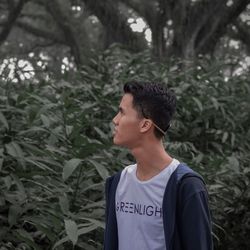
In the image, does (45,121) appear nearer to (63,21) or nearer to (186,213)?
(186,213)

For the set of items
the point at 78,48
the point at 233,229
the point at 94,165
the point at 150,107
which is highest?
the point at 78,48

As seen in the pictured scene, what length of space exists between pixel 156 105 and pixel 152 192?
0.28 meters

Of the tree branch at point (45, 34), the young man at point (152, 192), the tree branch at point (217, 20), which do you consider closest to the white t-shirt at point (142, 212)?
the young man at point (152, 192)

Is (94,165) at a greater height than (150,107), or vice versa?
(150,107)

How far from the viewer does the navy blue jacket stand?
1778 millimetres

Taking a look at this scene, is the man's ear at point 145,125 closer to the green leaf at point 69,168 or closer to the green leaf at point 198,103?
the green leaf at point 69,168

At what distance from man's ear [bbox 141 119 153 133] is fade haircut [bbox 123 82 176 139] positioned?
0.04 ft

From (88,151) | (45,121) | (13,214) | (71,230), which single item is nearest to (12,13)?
(45,121)

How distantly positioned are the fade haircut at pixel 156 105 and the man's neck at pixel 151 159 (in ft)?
0.15

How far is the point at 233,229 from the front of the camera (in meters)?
3.80

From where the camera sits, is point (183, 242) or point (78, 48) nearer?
point (183, 242)

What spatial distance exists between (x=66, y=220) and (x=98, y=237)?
0.46 m

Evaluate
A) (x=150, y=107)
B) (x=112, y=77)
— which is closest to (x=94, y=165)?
(x=150, y=107)

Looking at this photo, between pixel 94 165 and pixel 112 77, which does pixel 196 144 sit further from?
pixel 94 165
